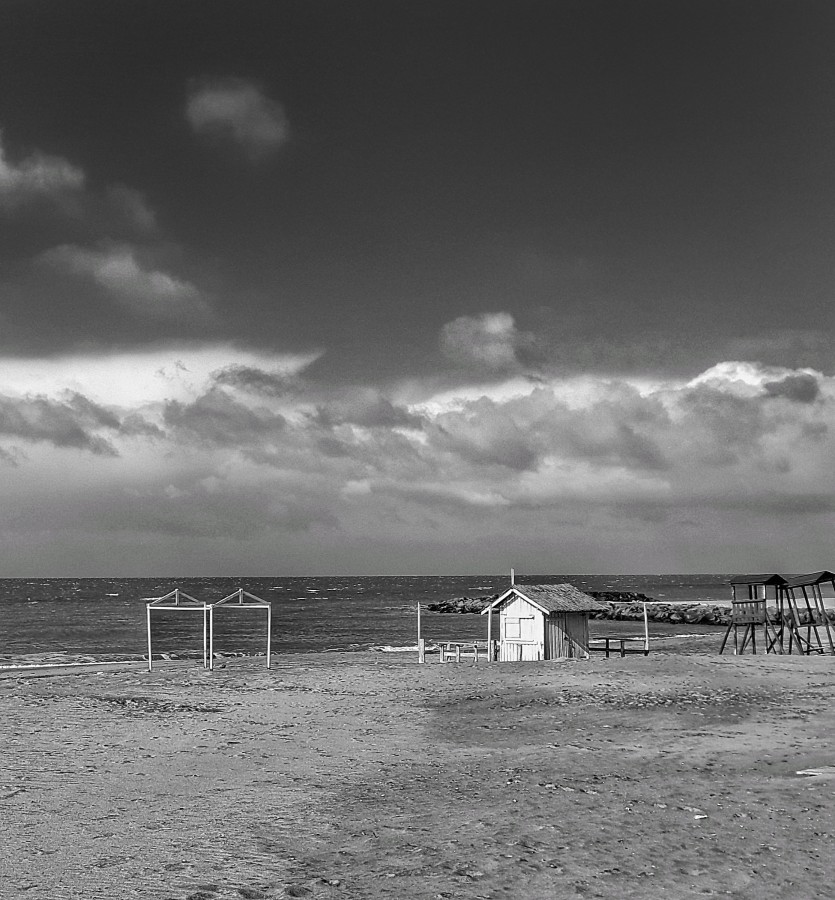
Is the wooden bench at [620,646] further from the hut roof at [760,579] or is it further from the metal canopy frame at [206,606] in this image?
the metal canopy frame at [206,606]

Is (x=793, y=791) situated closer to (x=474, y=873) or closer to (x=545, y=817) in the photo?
(x=545, y=817)

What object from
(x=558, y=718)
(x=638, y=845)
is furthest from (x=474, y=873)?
(x=558, y=718)

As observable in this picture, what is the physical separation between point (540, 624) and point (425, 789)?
74.1 feet

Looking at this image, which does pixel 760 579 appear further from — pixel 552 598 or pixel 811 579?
pixel 552 598

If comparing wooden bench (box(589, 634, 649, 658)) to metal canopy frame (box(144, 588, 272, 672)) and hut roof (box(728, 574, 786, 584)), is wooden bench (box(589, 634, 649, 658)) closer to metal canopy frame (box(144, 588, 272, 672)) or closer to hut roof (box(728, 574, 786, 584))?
hut roof (box(728, 574, 786, 584))

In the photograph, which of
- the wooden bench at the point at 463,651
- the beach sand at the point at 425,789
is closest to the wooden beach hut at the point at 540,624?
the wooden bench at the point at 463,651

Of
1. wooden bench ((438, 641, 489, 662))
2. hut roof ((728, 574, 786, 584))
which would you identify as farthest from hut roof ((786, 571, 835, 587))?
wooden bench ((438, 641, 489, 662))

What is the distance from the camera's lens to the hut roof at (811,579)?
1585 inches

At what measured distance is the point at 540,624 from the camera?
38.5 meters

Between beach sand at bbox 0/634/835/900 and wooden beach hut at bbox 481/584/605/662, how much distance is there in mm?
7671

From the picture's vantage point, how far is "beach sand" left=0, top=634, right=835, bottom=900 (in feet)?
37.8

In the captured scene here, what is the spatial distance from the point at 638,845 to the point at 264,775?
799 cm

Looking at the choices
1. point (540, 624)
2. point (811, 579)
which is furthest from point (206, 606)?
point (811, 579)

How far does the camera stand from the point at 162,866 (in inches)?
469
